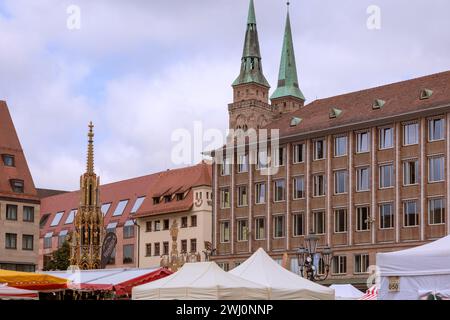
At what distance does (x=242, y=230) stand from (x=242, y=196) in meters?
2.63

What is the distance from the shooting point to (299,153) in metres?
67.1

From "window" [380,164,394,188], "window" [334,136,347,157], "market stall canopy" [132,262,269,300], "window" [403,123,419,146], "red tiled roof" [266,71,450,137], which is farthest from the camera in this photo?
"window" [334,136,347,157]

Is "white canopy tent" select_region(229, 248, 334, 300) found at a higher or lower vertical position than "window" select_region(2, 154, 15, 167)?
lower

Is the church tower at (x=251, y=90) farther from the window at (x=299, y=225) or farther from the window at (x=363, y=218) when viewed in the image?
the window at (x=363, y=218)

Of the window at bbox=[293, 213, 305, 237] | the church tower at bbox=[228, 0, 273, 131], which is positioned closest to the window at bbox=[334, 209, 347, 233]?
the window at bbox=[293, 213, 305, 237]

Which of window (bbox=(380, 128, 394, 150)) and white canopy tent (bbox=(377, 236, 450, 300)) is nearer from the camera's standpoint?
white canopy tent (bbox=(377, 236, 450, 300))

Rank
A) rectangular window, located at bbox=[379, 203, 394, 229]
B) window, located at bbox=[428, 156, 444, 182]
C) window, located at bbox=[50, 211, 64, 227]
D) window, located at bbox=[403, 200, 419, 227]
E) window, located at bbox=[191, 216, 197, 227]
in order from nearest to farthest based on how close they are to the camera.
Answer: window, located at bbox=[428, 156, 444, 182] < window, located at bbox=[403, 200, 419, 227] < rectangular window, located at bbox=[379, 203, 394, 229] < window, located at bbox=[191, 216, 197, 227] < window, located at bbox=[50, 211, 64, 227]

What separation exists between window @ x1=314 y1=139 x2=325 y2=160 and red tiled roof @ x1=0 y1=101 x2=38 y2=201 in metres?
25.9

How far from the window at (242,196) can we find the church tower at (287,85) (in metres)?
55.2

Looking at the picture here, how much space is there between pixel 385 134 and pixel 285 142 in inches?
376

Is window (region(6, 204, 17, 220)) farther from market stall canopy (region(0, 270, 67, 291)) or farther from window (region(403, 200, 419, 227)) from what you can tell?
market stall canopy (region(0, 270, 67, 291))

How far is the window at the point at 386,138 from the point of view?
60.4 meters

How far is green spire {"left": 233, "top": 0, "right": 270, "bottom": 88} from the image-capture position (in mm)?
121062

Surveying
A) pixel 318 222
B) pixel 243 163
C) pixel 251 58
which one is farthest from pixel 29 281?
pixel 251 58
